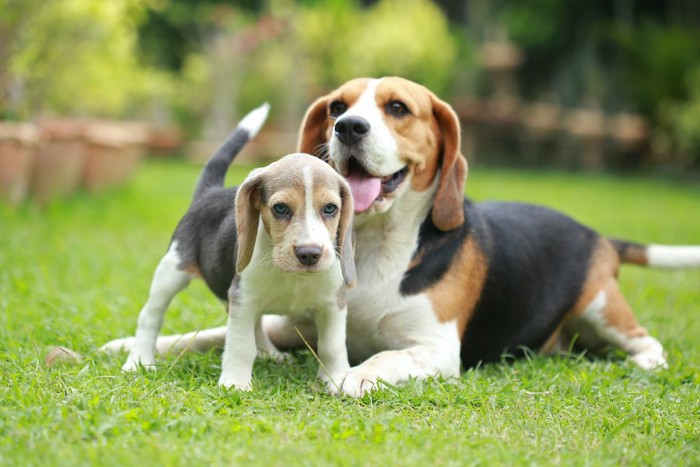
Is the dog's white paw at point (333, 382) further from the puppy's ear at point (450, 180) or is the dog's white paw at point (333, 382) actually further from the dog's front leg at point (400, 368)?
the puppy's ear at point (450, 180)

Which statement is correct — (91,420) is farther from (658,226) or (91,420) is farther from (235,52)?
(235,52)

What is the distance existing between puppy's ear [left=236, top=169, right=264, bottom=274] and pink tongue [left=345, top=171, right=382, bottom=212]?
0.69 meters

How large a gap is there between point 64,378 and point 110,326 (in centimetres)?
135

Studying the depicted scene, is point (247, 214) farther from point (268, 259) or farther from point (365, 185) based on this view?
point (365, 185)

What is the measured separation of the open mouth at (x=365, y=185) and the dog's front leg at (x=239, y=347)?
851 millimetres

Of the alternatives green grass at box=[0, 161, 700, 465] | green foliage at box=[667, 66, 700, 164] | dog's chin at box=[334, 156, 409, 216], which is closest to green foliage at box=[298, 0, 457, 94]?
green foliage at box=[667, 66, 700, 164]

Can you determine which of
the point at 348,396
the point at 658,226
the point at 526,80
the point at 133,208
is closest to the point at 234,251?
the point at 348,396

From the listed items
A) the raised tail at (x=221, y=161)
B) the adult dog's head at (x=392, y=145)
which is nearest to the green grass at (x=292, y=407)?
the raised tail at (x=221, y=161)

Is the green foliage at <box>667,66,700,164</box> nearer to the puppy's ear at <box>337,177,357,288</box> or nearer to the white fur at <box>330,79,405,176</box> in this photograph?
the white fur at <box>330,79,405,176</box>

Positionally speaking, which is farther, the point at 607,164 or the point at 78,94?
the point at 607,164

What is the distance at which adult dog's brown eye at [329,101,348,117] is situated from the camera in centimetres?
482

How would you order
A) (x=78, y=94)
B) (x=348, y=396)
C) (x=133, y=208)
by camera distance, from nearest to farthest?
(x=348, y=396) < (x=133, y=208) < (x=78, y=94)

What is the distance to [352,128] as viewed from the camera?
4.44 meters

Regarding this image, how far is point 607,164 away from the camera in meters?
24.9
